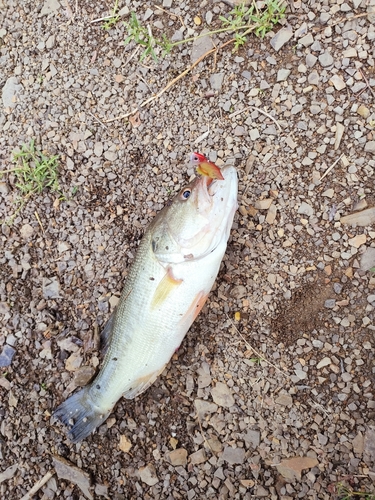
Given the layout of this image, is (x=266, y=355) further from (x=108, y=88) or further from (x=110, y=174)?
(x=108, y=88)

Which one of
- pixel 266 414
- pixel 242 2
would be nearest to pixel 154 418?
pixel 266 414

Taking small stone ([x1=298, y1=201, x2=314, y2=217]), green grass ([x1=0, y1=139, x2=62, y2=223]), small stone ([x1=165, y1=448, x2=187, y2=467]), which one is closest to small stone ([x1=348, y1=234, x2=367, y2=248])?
small stone ([x1=298, y1=201, x2=314, y2=217])

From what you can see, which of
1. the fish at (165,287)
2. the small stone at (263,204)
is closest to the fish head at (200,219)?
the fish at (165,287)

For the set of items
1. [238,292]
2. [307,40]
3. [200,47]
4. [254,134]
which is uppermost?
[200,47]

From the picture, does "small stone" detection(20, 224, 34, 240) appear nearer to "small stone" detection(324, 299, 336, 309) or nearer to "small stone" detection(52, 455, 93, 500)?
"small stone" detection(52, 455, 93, 500)

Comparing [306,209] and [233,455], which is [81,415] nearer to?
[233,455]

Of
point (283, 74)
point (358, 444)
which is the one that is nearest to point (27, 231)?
point (283, 74)

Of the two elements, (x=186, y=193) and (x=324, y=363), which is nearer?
(x=186, y=193)
